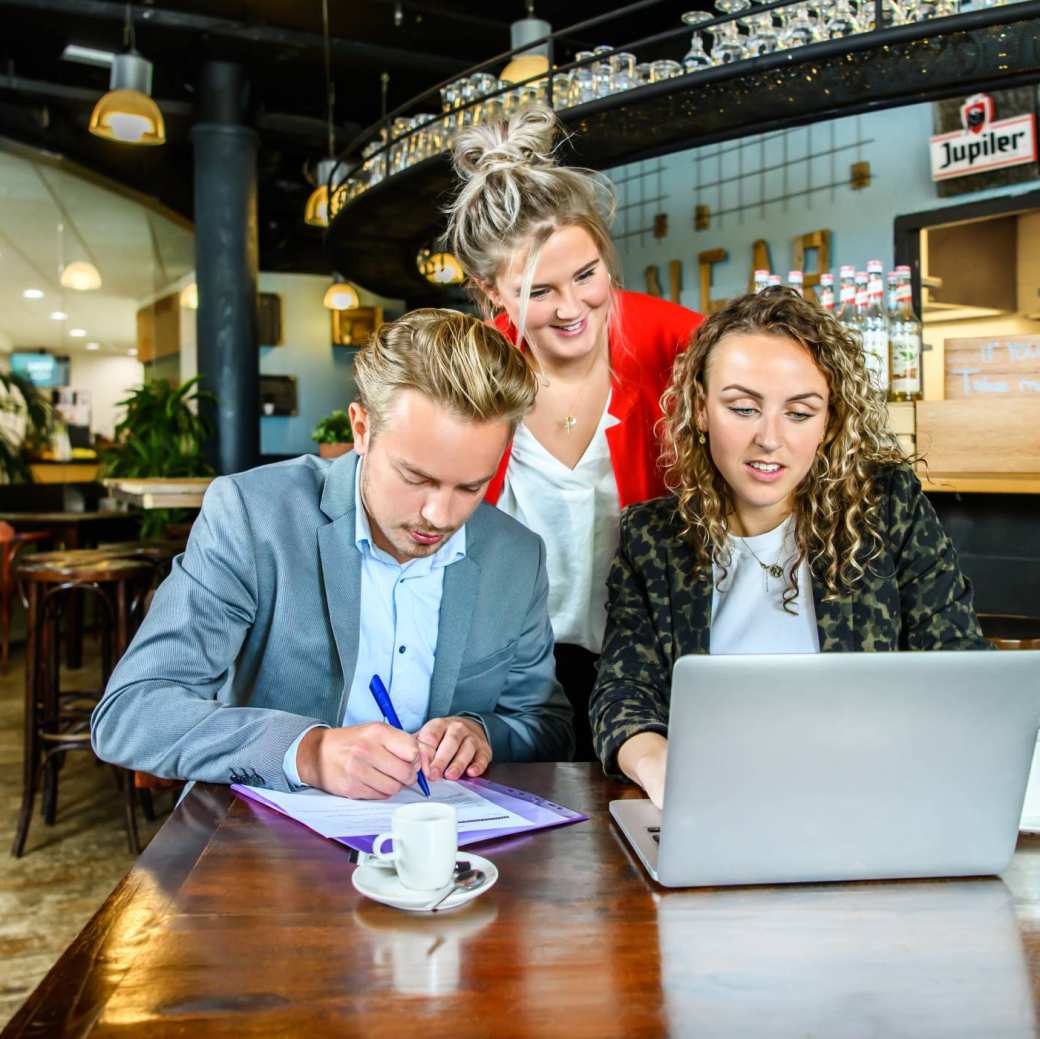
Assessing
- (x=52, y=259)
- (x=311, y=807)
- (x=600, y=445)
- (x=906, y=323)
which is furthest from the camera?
(x=52, y=259)

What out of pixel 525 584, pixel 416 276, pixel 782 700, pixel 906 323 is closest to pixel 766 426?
pixel 525 584

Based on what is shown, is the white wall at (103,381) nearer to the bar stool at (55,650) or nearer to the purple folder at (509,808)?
the bar stool at (55,650)

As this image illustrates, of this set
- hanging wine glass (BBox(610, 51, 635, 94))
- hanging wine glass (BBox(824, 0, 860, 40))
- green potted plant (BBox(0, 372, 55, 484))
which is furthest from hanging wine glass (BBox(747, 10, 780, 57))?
green potted plant (BBox(0, 372, 55, 484))

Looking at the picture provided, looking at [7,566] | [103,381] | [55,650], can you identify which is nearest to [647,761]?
[55,650]

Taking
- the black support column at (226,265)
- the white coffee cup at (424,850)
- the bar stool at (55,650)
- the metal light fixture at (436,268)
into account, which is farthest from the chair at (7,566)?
the white coffee cup at (424,850)

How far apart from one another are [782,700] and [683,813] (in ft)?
0.44

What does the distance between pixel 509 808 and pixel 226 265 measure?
5.97m

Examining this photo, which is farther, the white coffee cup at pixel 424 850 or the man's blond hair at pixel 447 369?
the man's blond hair at pixel 447 369

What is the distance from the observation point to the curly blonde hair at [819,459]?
1561 mm

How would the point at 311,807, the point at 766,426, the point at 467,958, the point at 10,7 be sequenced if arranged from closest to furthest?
the point at 467,958, the point at 311,807, the point at 766,426, the point at 10,7

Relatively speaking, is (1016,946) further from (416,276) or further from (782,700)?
(416,276)

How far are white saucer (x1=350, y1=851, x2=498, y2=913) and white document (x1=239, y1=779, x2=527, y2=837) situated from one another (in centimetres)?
12

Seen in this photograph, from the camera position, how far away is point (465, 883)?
941 mm

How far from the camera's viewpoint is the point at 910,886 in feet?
3.17
